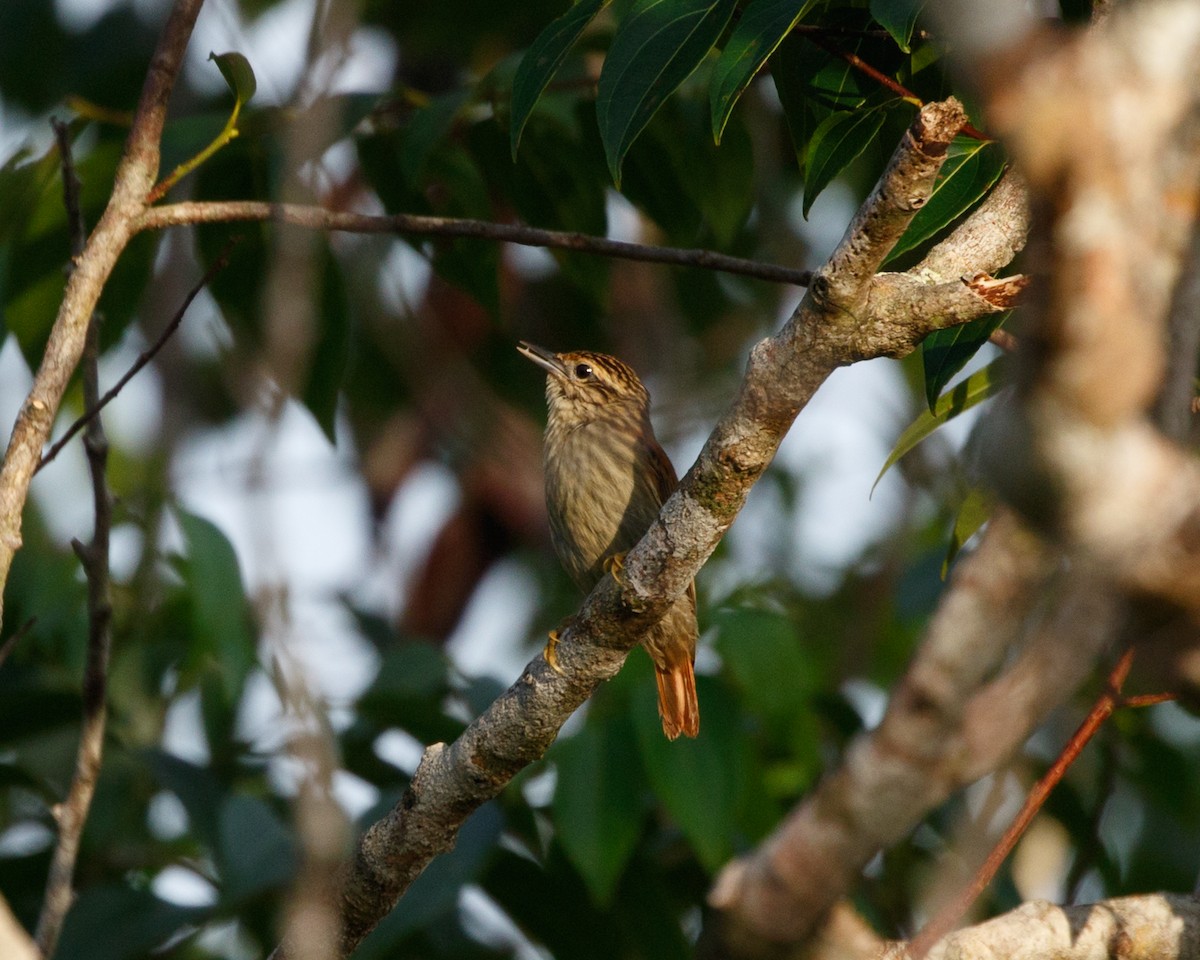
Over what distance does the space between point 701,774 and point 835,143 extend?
1919 millimetres

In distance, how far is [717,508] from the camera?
3.02 m

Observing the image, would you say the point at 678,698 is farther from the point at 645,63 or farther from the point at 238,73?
the point at 238,73

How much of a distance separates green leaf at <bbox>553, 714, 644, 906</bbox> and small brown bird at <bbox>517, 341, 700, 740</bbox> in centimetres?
32

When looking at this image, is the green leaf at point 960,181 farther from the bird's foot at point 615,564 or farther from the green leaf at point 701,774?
the green leaf at point 701,774

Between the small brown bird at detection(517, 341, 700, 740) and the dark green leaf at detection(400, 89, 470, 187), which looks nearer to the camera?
the dark green leaf at detection(400, 89, 470, 187)

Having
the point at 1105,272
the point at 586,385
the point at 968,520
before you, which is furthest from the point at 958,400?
the point at 586,385

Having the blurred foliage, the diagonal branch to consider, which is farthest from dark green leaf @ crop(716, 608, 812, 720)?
the diagonal branch

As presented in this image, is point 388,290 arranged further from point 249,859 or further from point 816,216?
point 249,859

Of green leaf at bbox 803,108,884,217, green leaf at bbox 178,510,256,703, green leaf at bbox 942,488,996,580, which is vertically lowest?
green leaf at bbox 942,488,996,580

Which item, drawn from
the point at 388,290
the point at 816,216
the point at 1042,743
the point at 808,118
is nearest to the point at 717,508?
the point at 808,118

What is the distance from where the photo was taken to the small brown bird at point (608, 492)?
5.05 m

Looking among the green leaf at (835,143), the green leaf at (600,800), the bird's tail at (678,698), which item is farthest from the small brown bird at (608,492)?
the green leaf at (835,143)

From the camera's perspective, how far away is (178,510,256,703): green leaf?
14.2ft

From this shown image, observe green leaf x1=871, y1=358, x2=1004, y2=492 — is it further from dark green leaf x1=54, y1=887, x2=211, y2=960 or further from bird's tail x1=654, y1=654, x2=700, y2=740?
dark green leaf x1=54, y1=887, x2=211, y2=960
